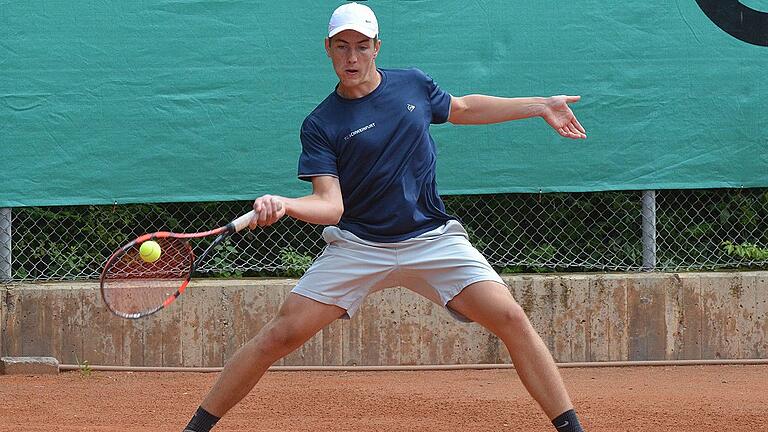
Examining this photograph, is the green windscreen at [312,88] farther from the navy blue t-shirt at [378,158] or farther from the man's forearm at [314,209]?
the man's forearm at [314,209]

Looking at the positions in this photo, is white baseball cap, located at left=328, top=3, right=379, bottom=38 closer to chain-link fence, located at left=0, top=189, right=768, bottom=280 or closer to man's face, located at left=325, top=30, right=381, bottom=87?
man's face, located at left=325, top=30, right=381, bottom=87

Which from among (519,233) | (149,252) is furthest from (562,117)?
(519,233)

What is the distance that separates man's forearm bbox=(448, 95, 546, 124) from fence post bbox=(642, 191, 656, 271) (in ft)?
8.17

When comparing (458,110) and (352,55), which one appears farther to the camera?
(458,110)

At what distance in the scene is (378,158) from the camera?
421 cm

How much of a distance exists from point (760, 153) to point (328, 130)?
352 centimetres

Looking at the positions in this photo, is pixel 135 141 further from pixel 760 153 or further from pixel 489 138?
pixel 760 153

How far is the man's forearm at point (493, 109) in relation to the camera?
4.46m

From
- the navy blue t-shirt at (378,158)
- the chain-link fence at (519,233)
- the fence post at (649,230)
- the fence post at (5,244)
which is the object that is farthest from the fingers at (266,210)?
the fence post at (649,230)

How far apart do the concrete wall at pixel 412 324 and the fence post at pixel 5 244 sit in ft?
0.42

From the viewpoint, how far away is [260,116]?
21.2 feet

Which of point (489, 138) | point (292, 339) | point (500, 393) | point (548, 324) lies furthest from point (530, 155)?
point (292, 339)

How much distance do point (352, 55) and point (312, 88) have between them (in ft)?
7.67

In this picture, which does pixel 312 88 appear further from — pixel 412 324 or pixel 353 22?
pixel 353 22
